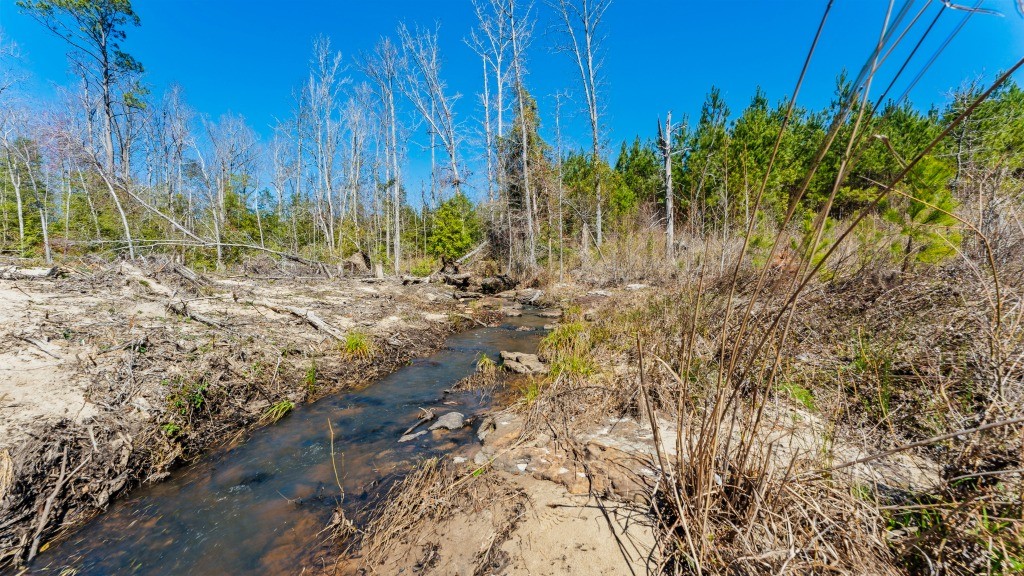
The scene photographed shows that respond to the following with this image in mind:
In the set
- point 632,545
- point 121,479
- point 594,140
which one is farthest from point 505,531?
point 594,140

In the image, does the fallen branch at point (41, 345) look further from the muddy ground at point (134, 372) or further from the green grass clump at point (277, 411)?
the green grass clump at point (277, 411)

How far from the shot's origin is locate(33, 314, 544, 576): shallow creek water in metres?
2.33

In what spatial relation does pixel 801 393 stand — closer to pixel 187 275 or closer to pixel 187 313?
pixel 187 313

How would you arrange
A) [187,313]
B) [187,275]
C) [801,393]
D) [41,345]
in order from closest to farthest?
[801,393] → [41,345] → [187,313] → [187,275]

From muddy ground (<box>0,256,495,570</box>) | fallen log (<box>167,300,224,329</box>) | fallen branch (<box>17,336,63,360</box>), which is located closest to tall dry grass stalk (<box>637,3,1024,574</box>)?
muddy ground (<box>0,256,495,570</box>)

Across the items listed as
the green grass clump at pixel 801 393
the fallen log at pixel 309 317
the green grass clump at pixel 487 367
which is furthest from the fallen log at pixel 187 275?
the green grass clump at pixel 801 393

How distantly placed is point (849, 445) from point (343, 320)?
7295 millimetres

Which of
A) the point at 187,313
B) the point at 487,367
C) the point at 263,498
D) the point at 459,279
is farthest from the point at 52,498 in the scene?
the point at 459,279

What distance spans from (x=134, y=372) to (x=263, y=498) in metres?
2.00

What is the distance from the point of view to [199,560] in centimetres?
234

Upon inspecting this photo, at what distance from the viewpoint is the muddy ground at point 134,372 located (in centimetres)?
257

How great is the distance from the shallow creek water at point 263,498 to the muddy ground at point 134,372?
234 millimetres

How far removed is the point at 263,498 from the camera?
2910 mm

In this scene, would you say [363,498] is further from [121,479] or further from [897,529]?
[897,529]
